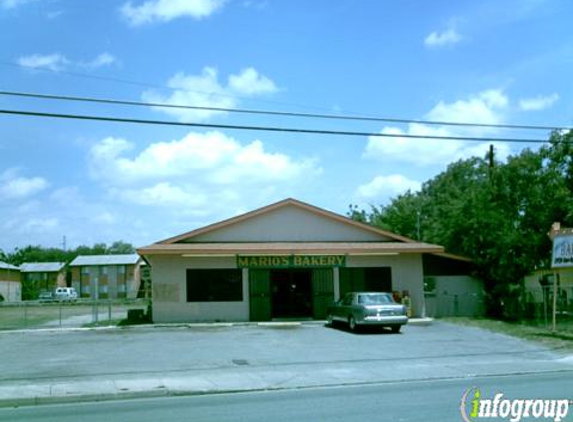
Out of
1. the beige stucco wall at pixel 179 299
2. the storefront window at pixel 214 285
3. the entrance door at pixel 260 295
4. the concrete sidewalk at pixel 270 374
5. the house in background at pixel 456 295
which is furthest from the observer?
the house in background at pixel 456 295

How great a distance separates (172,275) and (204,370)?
1380 cm

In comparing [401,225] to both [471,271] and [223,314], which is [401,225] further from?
[223,314]

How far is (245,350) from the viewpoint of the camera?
20000 millimetres

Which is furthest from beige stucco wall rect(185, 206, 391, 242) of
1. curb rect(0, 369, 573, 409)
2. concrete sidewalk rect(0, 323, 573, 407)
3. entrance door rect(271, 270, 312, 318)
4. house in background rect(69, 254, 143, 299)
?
house in background rect(69, 254, 143, 299)

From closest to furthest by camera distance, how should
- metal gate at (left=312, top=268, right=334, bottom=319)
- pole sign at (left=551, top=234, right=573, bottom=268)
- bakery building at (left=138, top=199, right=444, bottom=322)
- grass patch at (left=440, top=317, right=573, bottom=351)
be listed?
grass patch at (left=440, top=317, right=573, bottom=351) < pole sign at (left=551, top=234, right=573, bottom=268) < bakery building at (left=138, top=199, right=444, bottom=322) < metal gate at (left=312, top=268, right=334, bottom=319)

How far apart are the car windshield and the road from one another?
11254 mm

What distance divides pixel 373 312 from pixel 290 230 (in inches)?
347

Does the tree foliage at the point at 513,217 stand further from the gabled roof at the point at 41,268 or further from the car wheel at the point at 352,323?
the gabled roof at the point at 41,268

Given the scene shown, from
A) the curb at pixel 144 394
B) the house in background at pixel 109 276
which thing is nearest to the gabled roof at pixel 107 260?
the house in background at pixel 109 276

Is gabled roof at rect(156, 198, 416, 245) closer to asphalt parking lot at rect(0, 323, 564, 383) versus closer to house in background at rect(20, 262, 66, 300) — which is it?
asphalt parking lot at rect(0, 323, 564, 383)

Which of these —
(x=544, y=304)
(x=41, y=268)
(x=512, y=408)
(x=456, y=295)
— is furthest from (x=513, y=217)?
(x=41, y=268)

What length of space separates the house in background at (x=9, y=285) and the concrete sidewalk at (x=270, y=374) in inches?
2601

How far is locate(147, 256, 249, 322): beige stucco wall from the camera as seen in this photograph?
2920 centimetres

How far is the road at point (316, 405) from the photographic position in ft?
32.9
